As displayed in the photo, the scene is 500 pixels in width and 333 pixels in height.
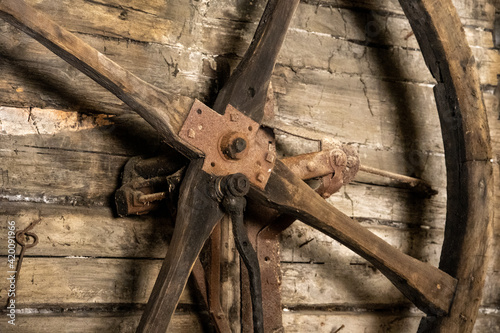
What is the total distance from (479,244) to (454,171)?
200 millimetres

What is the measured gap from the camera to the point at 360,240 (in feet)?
3.97

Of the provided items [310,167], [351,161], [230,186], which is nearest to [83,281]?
[230,186]

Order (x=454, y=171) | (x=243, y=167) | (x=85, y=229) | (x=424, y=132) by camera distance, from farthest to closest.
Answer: (x=424, y=132) → (x=454, y=171) → (x=85, y=229) → (x=243, y=167)

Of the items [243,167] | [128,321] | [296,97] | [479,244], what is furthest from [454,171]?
[128,321]

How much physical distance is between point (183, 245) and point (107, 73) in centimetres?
37

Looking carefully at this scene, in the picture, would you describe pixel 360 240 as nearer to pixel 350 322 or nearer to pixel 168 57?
pixel 350 322

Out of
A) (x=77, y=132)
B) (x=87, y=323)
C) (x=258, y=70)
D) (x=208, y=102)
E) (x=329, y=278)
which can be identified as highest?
(x=258, y=70)

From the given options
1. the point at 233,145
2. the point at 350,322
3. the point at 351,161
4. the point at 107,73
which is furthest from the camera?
the point at 350,322

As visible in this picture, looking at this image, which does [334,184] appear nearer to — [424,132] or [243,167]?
[243,167]

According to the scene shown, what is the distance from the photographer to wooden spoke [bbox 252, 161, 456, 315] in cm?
116

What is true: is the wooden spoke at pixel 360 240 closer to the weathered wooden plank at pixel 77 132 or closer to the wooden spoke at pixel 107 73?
the wooden spoke at pixel 107 73

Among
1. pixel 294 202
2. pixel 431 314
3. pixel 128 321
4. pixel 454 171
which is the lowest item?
pixel 128 321

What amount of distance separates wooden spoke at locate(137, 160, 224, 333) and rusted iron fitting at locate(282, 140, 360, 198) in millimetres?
238

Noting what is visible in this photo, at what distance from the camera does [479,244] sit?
1328 mm
